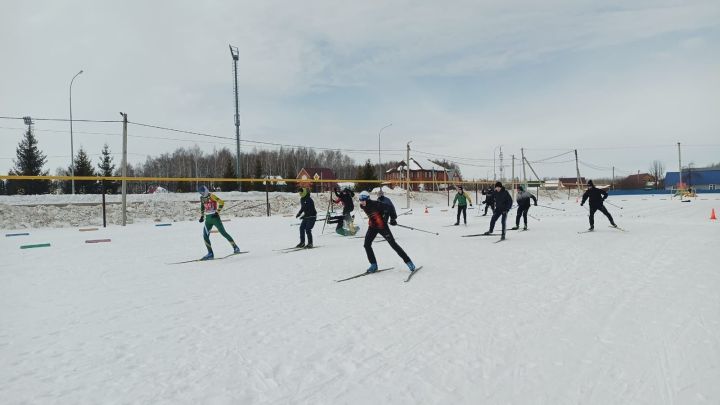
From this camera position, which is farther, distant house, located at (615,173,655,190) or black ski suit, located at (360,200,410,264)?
distant house, located at (615,173,655,190)

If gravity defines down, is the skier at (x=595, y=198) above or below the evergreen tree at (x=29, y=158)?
below

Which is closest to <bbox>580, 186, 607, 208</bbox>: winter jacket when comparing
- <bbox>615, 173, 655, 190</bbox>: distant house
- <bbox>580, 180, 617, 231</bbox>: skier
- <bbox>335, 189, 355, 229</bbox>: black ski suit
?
<bbox>580, 180, 617, 231</bbox>: skier

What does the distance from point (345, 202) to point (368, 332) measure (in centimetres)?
963

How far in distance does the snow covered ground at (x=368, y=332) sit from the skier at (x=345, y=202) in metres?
4.70

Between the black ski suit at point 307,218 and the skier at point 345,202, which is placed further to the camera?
the skier at point 345,202

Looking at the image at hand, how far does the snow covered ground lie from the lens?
11.1ft

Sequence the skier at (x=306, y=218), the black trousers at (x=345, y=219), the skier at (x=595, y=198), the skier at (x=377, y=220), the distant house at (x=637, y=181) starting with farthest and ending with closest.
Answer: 1. the distant house at (x=637, y=181)
2. the black trousers at (x=345, y=219)
3. the skier at (x=595, y=198)
4. the skier at (x=306, y=218)
5. the skier at (x=377, y=220)

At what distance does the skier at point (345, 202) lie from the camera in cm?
1391

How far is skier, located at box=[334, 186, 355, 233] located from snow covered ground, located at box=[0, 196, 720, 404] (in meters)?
4.70

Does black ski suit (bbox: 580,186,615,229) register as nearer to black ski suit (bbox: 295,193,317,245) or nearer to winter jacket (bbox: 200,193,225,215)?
black ski suit (bbox: 295,193,317,245)

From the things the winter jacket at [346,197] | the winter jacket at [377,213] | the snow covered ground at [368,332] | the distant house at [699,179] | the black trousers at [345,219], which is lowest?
the snow covered ground at [368,332]

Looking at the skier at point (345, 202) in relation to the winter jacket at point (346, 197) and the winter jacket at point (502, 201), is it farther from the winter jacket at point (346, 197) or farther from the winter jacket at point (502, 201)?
the winter jacket at point (502, 201)

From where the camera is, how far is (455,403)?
3170 millimetres

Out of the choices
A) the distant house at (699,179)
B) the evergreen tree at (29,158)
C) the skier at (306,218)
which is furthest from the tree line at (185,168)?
the distant house at (699,179)
